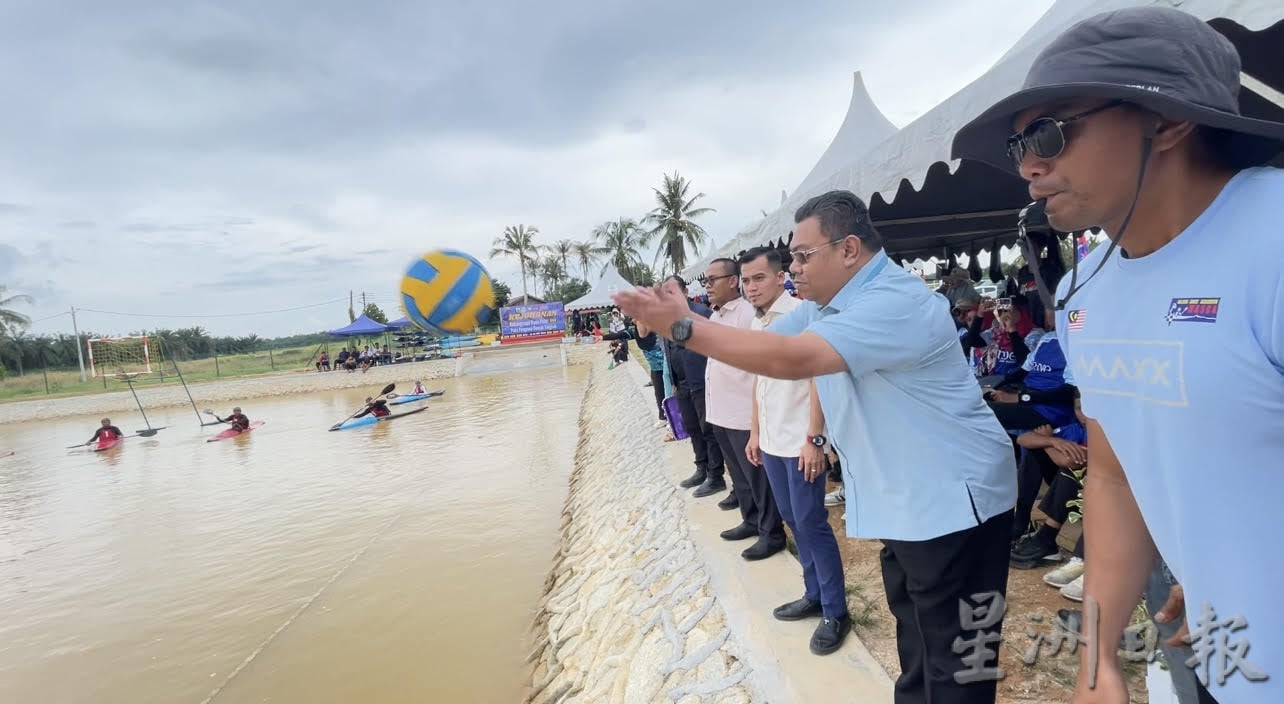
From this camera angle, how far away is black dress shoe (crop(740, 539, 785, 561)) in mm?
4082

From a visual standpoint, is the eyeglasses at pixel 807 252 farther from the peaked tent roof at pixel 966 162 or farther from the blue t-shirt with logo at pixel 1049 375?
the blue t-shirt with logo at pixel 1049 375

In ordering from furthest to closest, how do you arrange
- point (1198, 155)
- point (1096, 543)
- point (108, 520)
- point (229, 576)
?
point (108, 520), point (229, 576), point (1096, 543), point (1198, 155)

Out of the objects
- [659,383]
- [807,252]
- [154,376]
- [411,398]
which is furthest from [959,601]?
[154,376]

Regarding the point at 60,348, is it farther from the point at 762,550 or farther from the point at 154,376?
the point at 762,550

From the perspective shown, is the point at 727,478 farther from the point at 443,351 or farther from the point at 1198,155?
the point at 443,351

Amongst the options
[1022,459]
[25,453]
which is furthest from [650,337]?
[25,453]

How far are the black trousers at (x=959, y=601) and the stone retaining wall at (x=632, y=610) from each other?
1.06m

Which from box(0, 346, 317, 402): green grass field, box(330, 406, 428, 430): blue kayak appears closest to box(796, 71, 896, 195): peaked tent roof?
box(330, 406, 428, 430): blue kayak

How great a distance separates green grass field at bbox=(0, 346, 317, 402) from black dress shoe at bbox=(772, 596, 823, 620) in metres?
38.5

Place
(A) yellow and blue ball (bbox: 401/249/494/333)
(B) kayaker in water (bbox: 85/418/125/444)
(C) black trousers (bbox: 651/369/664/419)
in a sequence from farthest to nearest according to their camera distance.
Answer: (B) kayaker in water (bbox: 85/418/125/444)
(A) yellow and blue ball (bbox: 401/249/494/333)
(C) black trousers (bbox: 651/369/664/419)

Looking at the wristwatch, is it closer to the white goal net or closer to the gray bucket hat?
the gray bucket hat

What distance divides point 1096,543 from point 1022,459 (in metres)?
2.82

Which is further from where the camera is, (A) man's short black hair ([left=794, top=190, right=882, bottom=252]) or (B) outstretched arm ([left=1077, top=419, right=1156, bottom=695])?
(A) man's short black hair ([left=794, top=190, right=882, bottom=252])

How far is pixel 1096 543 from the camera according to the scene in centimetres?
134
